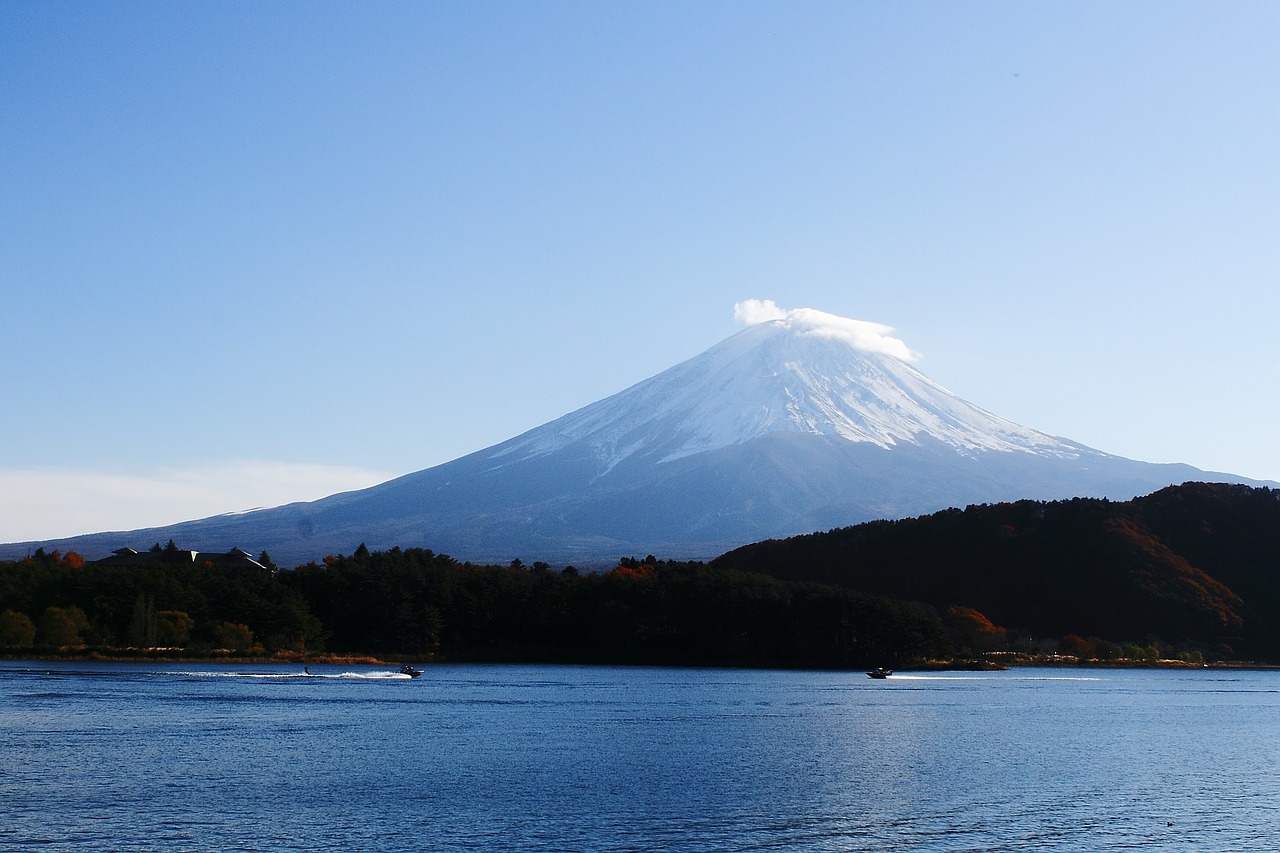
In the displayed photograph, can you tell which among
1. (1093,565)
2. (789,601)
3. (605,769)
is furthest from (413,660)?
(1093,565)

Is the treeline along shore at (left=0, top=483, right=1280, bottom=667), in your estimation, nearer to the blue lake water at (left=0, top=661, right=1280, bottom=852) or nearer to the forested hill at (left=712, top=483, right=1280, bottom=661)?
the forested hill at (left=712, top=483, right=1280, bottom=661)

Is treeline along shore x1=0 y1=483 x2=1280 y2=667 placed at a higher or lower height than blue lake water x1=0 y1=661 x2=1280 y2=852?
higher

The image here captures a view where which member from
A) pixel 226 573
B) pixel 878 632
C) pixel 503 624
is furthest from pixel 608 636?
pixel 226 573

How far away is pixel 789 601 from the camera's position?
274 ft

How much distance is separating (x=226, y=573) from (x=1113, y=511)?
72.7m

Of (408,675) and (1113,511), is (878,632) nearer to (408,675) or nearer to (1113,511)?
(408,675)

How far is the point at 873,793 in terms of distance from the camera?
105 feet

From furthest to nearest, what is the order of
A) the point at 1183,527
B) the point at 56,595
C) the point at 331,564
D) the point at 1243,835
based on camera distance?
1. the point at 1183,527
2. the point at 331,564
3. the point at 56,595
4. the point at 1243,835

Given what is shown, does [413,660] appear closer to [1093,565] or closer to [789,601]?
[789,601]

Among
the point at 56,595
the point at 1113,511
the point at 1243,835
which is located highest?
the point at 1113,511

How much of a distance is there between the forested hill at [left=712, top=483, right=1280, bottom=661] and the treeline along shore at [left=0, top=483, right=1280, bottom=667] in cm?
17

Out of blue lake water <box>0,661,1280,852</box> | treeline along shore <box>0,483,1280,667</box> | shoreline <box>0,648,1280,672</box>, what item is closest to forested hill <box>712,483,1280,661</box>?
treeline along shore <box>0,483,1280,667</box>

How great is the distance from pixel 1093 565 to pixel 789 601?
120ft

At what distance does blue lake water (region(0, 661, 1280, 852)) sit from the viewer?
84.6ft
